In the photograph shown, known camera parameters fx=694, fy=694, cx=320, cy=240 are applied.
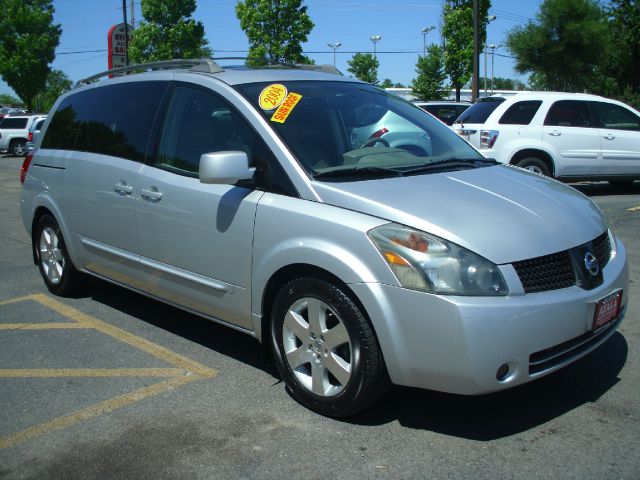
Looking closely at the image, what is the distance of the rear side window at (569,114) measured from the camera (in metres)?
11.7

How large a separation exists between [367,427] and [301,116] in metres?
1.84

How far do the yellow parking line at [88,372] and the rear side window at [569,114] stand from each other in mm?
9142

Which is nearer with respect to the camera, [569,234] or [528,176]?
A: [569,234]

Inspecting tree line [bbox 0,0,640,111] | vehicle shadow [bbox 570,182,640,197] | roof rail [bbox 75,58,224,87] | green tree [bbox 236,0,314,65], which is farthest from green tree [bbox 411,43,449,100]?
roof rail [bbox 75,58,224,87]

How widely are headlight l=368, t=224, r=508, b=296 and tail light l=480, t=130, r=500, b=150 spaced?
9.00 meters

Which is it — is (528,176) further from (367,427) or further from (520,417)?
(367,427)

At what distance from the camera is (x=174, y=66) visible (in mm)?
5203

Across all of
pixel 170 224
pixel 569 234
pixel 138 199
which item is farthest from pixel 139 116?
pixel 569 234

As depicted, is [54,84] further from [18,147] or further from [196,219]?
[196,219]

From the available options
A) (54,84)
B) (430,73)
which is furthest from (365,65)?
(54,84)

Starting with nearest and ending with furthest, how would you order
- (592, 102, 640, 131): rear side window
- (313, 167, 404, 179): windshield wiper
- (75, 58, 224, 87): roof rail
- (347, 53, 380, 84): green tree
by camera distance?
(313, 167, 404, 179): windshield wiper → (75, 58, 224, 87): roof rail → (592, 102, 640, 131): rear side window → (347, 53, 380, 84): green tree

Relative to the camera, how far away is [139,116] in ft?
16.1

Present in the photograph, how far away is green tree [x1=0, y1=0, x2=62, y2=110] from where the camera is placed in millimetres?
41750

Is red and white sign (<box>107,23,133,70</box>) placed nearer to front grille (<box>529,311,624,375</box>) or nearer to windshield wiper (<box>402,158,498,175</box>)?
windshield wiper (<box>402,158,498,175</box>)
